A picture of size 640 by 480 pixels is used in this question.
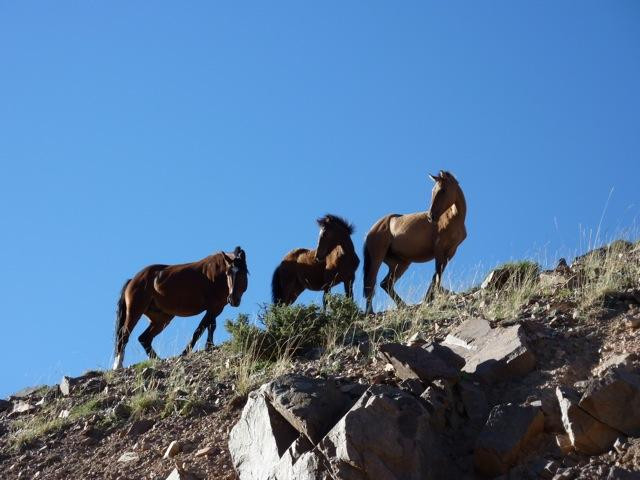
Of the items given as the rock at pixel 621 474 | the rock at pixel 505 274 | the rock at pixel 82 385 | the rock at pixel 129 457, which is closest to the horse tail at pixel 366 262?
the rock at pixel 505 274

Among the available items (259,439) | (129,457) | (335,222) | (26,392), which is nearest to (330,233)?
(335,222)

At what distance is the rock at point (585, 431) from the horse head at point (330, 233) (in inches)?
440

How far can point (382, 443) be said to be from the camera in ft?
22.7

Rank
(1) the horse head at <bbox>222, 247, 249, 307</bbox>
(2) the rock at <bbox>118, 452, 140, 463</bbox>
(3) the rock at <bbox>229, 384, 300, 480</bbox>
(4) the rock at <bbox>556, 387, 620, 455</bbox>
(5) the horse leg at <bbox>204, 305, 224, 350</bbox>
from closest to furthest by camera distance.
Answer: (4) the rock at <bbox>556, 387, 620, 455</bbox>
(3) the rock at <bbox>229, 384, 300, 480</bbox>
(2) the rock at <bbox>118, 452, 140, 463</bbox>
(1) the horse head at <bbox>222, 247, 249, 307</bbox>
(5) the horse leg at <bbox>204, 305, 224, 350</bbox>

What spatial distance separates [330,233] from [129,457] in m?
9.75

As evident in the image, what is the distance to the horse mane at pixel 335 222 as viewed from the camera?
18.4 metres

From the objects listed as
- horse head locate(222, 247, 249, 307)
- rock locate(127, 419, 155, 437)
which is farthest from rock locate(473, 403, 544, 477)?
horse head locate(222, 247, 249, 307)

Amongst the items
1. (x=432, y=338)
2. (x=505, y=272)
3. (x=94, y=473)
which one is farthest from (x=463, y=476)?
(x=505, y=272)

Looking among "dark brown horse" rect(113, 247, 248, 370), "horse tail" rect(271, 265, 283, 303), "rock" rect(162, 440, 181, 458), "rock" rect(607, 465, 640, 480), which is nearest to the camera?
"rock" rect(607, 465, 640, 480)

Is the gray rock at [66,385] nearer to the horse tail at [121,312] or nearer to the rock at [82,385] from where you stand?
the rock at [82,385]

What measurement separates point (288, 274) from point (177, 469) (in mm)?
11026

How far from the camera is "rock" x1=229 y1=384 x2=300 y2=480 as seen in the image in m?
7.33

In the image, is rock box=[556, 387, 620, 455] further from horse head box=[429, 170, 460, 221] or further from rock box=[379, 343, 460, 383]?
horse head box=[429, 170, 460, 221]

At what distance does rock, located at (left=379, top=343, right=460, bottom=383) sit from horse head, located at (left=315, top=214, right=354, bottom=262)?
384 inches
